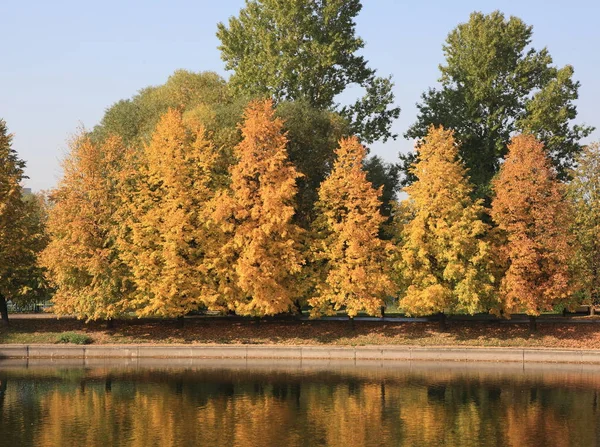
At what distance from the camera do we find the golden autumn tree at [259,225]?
190ft

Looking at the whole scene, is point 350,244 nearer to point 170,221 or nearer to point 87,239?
point 170,221

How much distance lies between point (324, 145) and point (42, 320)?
79.8ft

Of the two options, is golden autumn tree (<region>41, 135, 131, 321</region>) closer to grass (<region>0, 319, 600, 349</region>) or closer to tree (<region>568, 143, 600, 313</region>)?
grass (<region>0, 319, 600, 349</region>)

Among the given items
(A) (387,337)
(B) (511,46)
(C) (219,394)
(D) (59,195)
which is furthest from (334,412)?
(B) (511,46)

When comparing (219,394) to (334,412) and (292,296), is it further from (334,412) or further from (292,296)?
(292,296)

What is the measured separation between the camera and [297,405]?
37781mm

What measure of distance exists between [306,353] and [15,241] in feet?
76.4

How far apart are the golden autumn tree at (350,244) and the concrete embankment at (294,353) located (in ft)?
15.9

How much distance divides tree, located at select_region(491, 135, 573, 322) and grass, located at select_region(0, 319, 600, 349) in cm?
213

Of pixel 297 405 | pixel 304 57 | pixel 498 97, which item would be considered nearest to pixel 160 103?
pixel 304 57

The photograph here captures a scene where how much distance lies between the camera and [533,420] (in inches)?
1362

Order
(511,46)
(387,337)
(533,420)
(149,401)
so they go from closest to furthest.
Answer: (533,420) < (149,401) < (387,337) < (511,46)

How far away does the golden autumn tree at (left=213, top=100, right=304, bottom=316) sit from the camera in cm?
5781

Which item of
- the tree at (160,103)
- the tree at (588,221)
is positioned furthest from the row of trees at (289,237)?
the tree at (160,103)
